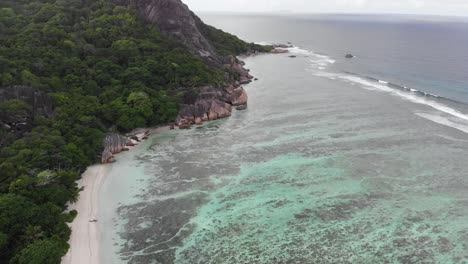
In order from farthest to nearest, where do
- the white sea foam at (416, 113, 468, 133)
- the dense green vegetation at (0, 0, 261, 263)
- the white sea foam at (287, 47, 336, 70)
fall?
1. the white sea foam at (287, 47, 336, 70)
2. the white sea foam at (416, 113, 468, 133)
3. the dense green vegetation at (0, 0, 261, 263)

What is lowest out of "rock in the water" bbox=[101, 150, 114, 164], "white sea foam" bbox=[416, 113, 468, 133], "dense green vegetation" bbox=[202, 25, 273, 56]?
"rock in the water" bbox=[101, 150, 114, 164]

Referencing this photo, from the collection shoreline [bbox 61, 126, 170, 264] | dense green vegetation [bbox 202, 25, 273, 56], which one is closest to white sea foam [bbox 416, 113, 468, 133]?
shoreline [bbox 61, 126, 170, 264]

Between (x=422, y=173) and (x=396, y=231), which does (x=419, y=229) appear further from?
(x=422, y=173)

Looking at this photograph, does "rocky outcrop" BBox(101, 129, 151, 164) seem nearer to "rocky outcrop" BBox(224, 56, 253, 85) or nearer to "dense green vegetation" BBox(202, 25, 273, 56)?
"rocky outcrop" BBox(224, 56, 253, 85)

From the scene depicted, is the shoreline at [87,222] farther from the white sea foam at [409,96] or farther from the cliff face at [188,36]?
the white sea foam at [409,96]

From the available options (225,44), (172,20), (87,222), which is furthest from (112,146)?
(225,44)

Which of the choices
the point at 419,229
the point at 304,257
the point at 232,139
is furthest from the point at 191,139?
the point at 419,229

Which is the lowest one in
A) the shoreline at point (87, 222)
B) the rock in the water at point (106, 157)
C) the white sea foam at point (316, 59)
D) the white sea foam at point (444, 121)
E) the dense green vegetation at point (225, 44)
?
the shoreline at point (87, 222)

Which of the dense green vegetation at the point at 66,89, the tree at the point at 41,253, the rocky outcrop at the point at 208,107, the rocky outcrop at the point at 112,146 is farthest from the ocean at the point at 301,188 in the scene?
the dense green vegetation at the point at 66,89
